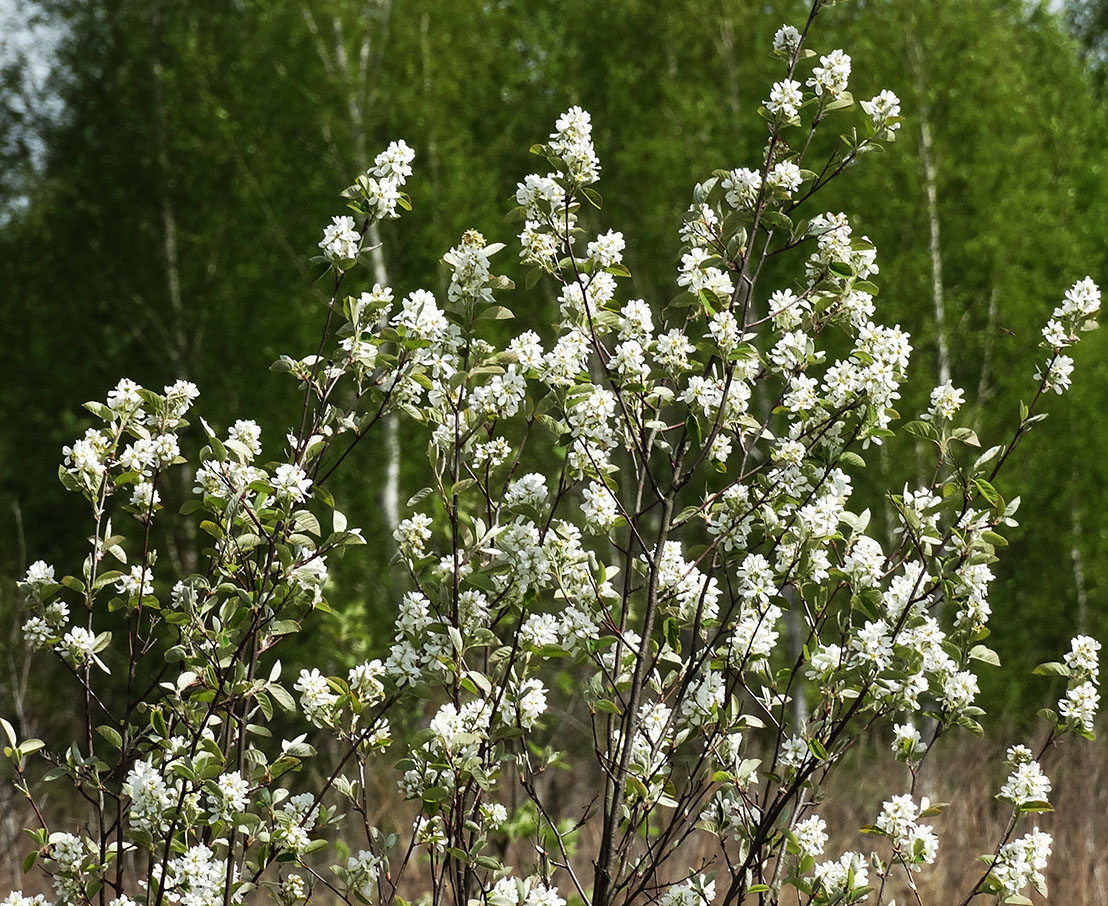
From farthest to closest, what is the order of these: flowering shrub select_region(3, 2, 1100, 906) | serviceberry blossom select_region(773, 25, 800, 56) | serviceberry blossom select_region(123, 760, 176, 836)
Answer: serviceberry blossom select_region(773, 25, 800, 56) < flowering shrub select_region(3, 2, 1100, 906) < serviceberry blossom select_region(123, 760, 176, 836)

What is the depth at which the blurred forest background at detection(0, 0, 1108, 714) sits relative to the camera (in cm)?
990

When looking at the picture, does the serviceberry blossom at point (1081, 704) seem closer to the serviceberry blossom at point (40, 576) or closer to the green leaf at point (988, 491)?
the green leaf at point (988, 491)

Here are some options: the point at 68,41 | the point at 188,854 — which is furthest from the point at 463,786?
the point at 68,41

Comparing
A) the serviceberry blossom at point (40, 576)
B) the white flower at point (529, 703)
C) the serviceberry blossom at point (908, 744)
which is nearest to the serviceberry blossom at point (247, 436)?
the serviceberry blossom at point (40, 576)

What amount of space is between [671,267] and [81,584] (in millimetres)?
9618

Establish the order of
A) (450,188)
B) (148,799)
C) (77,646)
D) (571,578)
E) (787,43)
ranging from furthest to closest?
(450,188) < (787,43) < (77,646) < (571,578) < (148,799)

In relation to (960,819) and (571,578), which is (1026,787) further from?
(960,819)

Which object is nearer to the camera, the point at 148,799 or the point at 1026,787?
the point at 148,799

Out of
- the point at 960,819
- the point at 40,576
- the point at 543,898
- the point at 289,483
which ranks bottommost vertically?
the point at 543,898

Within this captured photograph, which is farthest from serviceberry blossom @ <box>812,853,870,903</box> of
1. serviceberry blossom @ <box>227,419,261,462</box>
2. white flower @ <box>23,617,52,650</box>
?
white flower @ <box>23,617,52,650</box>

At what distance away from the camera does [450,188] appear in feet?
35.9

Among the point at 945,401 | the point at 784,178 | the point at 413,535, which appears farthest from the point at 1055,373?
the point at 413,535

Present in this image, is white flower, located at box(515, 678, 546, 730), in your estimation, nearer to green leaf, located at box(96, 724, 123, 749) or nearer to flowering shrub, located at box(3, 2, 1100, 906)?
flowering shrub, located at box(3, 2, 1100, 906)

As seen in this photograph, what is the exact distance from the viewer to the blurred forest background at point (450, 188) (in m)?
9.90
